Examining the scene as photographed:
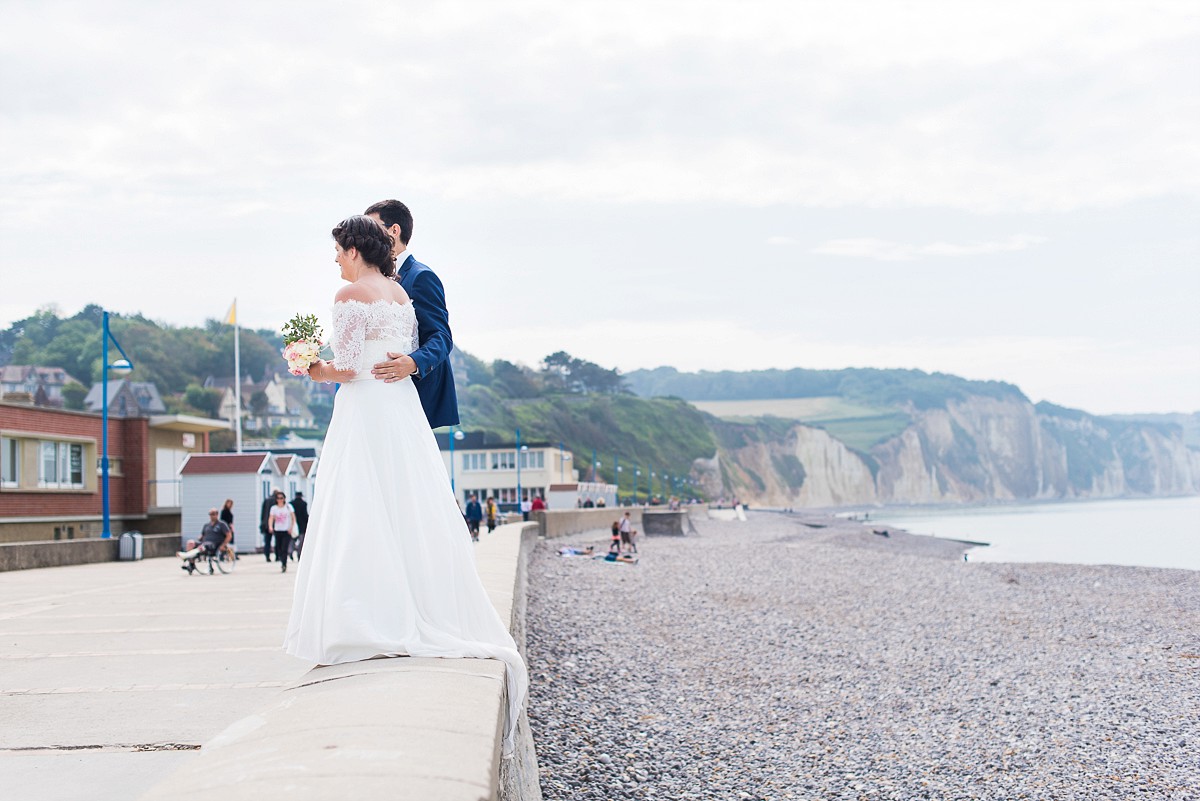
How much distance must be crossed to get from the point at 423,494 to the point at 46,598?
32.3ft

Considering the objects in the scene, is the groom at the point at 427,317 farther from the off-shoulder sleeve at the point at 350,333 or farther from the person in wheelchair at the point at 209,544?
the person in wheelchair at the point at 209,544

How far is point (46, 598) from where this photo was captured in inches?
494

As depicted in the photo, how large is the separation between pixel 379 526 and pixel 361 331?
882mm

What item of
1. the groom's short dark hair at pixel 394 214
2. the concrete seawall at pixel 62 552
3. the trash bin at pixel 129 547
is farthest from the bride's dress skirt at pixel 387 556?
the trash bin at pixel 129 547

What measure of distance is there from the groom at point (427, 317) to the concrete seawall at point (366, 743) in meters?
1.38

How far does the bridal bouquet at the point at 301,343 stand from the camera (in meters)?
4.98

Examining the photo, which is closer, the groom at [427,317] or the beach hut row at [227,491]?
the groom at [427,317]

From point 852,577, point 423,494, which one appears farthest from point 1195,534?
point 423,494

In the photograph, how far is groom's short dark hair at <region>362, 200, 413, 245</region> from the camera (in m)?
5.14

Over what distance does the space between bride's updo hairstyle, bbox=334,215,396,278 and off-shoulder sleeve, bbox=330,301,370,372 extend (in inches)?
9.6

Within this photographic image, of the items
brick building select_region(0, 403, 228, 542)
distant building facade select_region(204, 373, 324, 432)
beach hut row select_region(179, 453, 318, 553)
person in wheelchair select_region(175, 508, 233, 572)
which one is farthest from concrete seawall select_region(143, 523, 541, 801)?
distant building facade select_region(204, 373, 324, 432)

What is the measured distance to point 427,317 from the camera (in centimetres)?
514

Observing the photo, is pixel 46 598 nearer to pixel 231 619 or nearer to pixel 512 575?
pixel 231 619

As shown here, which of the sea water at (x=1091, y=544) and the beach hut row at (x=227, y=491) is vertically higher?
the beach hut row at (x=227, y=491)
